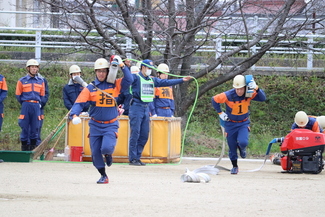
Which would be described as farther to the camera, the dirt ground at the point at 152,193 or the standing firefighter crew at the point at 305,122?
the standing firefighter crew at the point at 305,122

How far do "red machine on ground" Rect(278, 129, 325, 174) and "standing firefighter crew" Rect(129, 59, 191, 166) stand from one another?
125 inches

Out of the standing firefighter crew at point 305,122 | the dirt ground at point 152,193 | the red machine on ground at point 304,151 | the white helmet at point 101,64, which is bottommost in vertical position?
the dirt ground at point 152,193

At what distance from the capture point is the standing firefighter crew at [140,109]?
13984 mm

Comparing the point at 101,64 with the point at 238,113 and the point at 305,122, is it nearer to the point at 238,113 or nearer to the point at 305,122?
the point at 238,113

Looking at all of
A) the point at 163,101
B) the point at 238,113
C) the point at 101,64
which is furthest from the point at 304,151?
the point at 101,64

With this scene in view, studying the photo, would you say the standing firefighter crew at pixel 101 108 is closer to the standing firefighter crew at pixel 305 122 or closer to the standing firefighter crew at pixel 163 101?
the standing firefighter crew at pixel 305 122

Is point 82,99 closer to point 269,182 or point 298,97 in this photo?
point 269,182

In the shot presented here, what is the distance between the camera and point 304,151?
1256 cm

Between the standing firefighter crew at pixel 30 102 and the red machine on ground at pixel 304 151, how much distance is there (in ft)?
20.5

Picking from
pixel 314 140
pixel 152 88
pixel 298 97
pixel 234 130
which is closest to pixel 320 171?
pixel 314 140

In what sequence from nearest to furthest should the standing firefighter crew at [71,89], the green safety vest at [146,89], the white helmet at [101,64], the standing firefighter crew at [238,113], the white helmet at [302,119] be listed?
the white helmet at [101,64] → the standing firefighter crew at [238,113] → the white helmet at [302,119] → the green safety vest at [146,89] → the standing firefighter crew at [71,89]

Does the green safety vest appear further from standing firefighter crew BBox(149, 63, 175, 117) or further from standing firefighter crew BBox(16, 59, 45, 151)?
standing firefighter crew BBox(16, 59, 45, 151)

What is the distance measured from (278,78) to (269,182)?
42.5 ft

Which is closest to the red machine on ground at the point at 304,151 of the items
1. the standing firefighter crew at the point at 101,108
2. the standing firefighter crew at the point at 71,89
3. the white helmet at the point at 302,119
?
the white helmet at the point at 302,119
